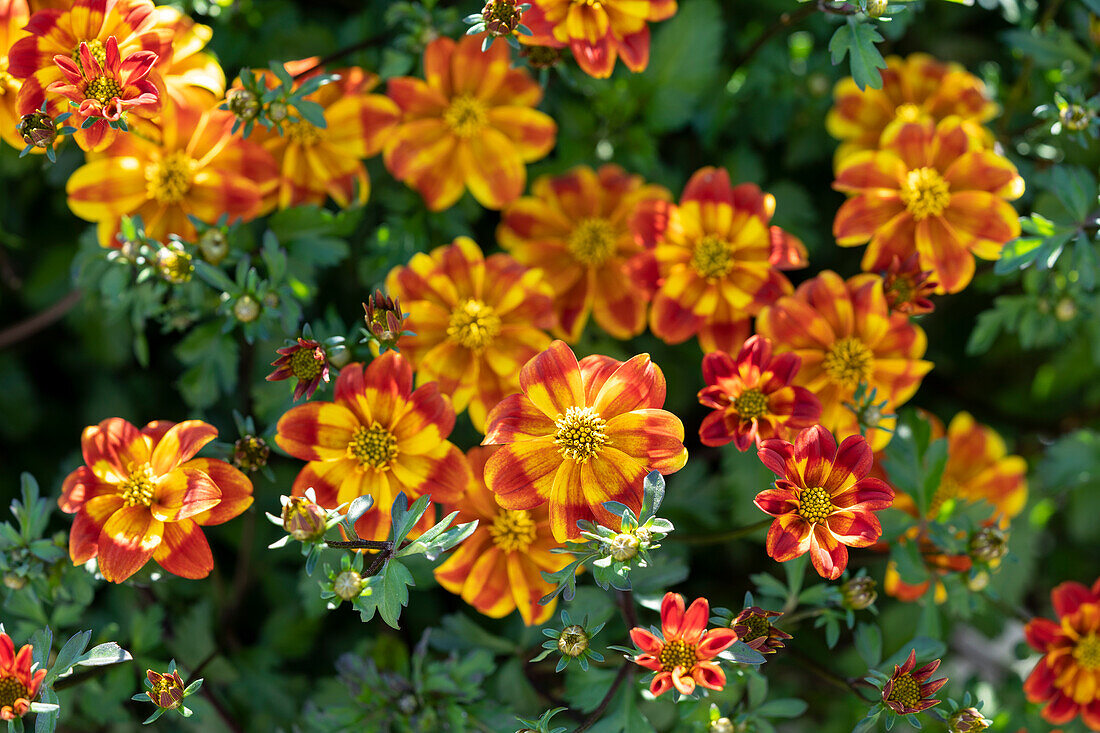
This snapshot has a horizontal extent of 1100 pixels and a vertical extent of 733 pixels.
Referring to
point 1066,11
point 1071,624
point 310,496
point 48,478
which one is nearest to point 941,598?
point 1071,624

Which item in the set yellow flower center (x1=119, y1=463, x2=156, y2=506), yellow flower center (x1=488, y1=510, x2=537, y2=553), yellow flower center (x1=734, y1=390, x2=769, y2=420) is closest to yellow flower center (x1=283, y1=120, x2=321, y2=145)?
yellow flower center (x1=119, y1=463, x2=156, y2=506)

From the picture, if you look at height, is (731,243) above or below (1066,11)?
below

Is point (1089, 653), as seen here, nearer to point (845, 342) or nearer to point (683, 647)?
point (845, 342)

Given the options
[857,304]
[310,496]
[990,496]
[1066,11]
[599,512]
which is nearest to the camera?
[310,496]

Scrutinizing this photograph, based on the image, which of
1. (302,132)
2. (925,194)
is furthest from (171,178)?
(925,194)

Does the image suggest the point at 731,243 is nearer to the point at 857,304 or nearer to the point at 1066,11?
the point at 857,304

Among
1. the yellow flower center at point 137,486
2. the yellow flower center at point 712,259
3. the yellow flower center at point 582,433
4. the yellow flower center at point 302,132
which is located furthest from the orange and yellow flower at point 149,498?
the yellow flower center at point 712,259

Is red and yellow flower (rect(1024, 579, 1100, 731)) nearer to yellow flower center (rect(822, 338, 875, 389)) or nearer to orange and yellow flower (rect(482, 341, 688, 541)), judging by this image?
yellow flower center (rect(822, 338, 875, 389))
